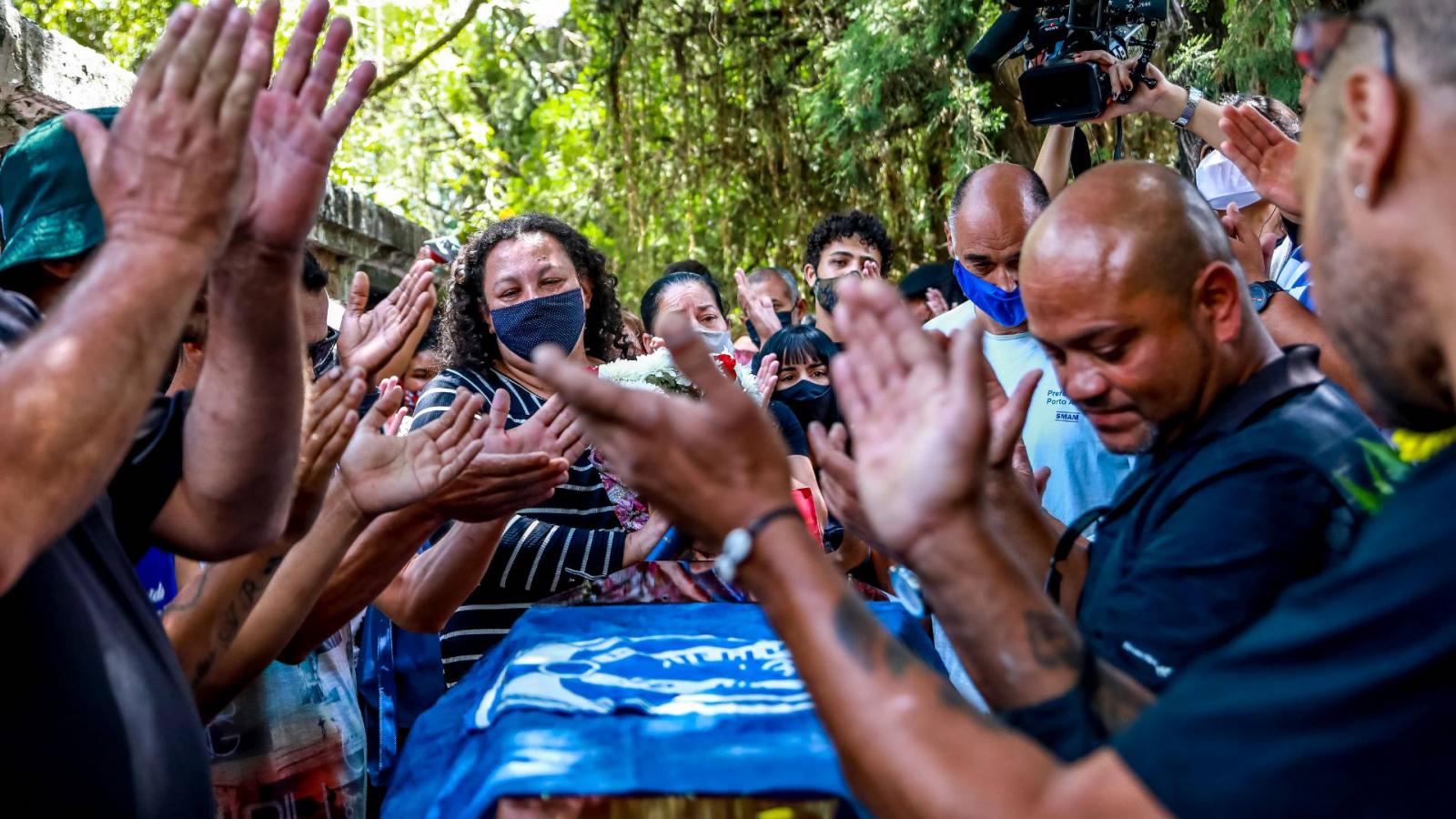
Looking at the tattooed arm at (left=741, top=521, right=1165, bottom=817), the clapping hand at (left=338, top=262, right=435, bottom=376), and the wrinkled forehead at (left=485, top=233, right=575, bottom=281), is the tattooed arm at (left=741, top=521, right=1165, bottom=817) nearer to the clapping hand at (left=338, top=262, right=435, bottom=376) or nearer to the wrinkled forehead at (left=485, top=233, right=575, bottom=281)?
the clapping hand at (left=338, top=262, right=435, bottom=376)

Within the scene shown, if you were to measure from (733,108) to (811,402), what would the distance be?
4.92m

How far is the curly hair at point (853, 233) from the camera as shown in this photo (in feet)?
20.8

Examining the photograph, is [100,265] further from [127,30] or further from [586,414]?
[127,30]

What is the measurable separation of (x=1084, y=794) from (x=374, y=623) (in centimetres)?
271

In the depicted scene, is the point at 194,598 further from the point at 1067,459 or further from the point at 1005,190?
the point at 1005,190

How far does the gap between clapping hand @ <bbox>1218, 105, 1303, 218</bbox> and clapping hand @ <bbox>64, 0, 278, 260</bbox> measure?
91.1 inches

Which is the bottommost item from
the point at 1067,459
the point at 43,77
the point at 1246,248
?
the point at 1067,459

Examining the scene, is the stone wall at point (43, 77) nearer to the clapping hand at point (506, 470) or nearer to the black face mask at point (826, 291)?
the clapping hand at point (506, 470)

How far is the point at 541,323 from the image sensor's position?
377 cm

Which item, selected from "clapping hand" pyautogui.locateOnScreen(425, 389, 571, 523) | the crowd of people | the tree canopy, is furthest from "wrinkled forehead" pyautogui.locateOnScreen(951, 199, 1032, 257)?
the tree canopy

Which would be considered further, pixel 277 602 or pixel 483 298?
pixel 483 298

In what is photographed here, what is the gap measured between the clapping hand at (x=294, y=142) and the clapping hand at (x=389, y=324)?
3.49ft

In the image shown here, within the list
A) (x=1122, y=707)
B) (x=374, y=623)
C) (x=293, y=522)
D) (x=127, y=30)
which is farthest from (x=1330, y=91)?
(x=127, y=30)

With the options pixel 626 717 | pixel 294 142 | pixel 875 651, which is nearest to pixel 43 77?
pixel 294 142
